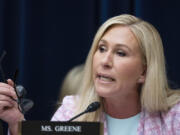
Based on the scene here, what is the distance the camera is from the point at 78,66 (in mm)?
1871

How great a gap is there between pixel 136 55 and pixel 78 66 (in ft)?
1.86

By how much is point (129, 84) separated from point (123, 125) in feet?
0.52

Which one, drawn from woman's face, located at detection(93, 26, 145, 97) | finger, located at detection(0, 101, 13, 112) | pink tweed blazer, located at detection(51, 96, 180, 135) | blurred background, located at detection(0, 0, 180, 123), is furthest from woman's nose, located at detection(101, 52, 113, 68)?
blurred background, located at detection(0, 0, 180, 123)

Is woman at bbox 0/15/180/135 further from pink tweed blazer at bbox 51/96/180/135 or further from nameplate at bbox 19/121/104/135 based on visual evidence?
nameplate at bbox 19/121/104/135

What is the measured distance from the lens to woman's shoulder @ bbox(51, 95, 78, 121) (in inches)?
56.0

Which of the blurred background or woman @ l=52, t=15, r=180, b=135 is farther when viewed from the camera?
the blurred background

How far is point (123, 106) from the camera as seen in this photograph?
141 centimetres

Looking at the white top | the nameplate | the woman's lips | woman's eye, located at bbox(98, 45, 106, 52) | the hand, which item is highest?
woman's eye, located at bbox(98, 45, 106, 52)

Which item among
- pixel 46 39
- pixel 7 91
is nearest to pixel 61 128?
pixel 7 91

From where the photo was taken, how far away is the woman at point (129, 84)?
1311mm

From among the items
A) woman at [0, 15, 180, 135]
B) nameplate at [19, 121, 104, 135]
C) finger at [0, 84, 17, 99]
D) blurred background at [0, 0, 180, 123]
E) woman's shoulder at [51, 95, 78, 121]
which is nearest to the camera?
nameplate at [19, 121, 104, 135]

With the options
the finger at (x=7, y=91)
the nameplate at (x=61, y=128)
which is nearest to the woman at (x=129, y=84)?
the finger at (x=7, y=91)

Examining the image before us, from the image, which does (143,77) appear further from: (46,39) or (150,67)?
(46,39)

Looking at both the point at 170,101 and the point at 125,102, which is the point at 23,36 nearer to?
the point at 125,102
